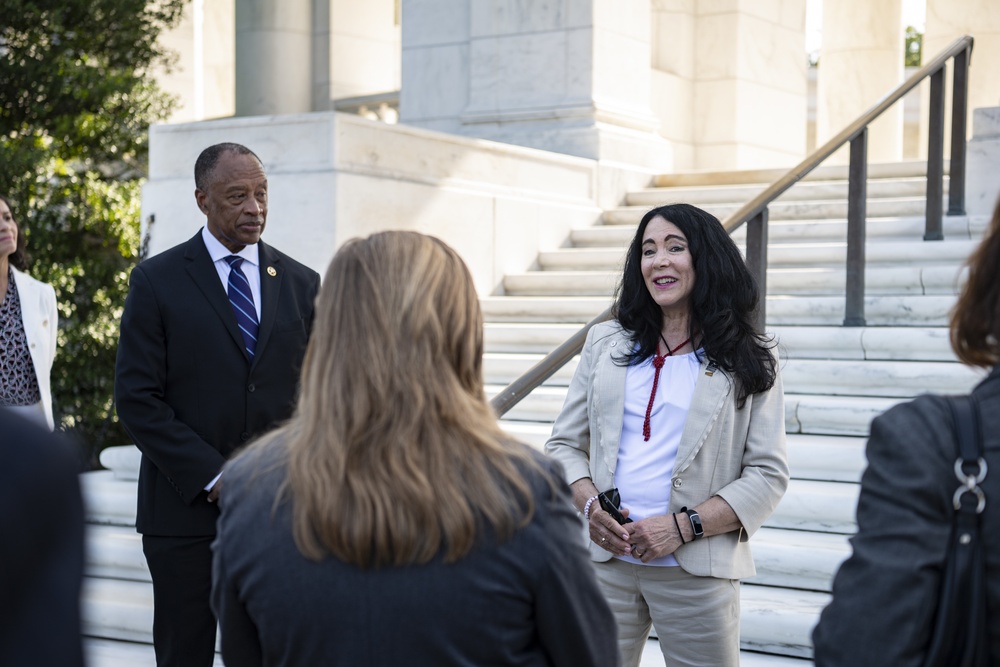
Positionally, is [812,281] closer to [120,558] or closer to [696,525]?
[120,558]

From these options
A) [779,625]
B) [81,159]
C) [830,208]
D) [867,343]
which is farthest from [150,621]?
[81,159]

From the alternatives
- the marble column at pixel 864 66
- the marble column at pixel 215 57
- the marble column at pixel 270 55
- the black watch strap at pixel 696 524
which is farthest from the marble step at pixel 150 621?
the marble column at pixel 215 57

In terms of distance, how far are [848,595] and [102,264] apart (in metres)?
10.2

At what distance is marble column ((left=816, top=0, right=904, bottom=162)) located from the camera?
15422mm

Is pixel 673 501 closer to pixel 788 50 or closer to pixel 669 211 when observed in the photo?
pixel 669 211

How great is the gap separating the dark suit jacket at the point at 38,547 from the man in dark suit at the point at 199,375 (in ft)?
7.26

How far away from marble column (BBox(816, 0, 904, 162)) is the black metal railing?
25.1 ft

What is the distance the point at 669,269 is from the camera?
3.55 m

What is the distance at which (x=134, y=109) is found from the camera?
12.1 m

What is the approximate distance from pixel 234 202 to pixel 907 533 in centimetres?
269

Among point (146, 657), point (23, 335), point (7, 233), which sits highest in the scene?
point (7, 233)

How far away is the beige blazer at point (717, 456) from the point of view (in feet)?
10.9

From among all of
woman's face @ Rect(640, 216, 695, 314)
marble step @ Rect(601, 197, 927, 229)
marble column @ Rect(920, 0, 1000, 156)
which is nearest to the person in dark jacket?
woman's face @ Rect(640, 216, 695, 314)

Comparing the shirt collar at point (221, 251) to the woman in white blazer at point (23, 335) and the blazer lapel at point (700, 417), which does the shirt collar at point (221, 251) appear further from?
A: the blazer lapel at point (700, 417)
